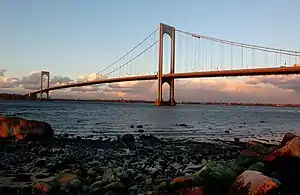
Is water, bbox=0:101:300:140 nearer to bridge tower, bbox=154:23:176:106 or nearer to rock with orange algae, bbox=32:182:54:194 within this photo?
rock with orange algae, bbox=32:182:54:194

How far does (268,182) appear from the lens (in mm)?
3805

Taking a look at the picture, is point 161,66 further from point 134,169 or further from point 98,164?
point 134,169

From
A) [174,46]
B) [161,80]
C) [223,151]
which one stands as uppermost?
[174,46]

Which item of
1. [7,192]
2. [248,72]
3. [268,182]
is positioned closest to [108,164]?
[7,192]

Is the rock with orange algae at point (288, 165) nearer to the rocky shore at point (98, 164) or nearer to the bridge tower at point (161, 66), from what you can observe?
the rocky shore at point (98, 164)

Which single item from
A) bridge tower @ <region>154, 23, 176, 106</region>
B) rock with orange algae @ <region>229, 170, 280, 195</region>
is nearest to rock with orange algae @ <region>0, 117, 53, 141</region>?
rock with orange algae @ <region>229, 170, 280, 195</region>

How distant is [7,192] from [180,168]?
308 centimetres

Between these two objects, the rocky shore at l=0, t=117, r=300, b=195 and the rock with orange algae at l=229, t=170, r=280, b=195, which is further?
the rocky shore at l=0, t=117, r=300, b=195

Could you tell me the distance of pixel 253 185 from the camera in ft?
12.5

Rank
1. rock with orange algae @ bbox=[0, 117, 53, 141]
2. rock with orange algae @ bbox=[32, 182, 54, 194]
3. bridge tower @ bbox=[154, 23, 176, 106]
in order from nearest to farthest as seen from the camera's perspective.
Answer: rock with orange algae @ bbox=[32, 182, 54, 194]
rock with orange algae @ bbox=[0, 117, 53, 141]
bridge tower @ bbox=[154, 23, 176, 106]

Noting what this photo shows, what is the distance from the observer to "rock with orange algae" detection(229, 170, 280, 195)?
12.4 ft

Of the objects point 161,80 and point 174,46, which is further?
point 174,46

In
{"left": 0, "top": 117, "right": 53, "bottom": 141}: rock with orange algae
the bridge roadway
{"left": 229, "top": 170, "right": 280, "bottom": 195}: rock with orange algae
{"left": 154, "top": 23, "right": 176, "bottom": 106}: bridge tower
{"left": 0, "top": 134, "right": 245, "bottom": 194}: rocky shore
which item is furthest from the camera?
{"left": 154, "top": 23, "right": 176, "bottom": 106}: bridge tower

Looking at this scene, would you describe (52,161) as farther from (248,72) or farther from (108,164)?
(248,72)
